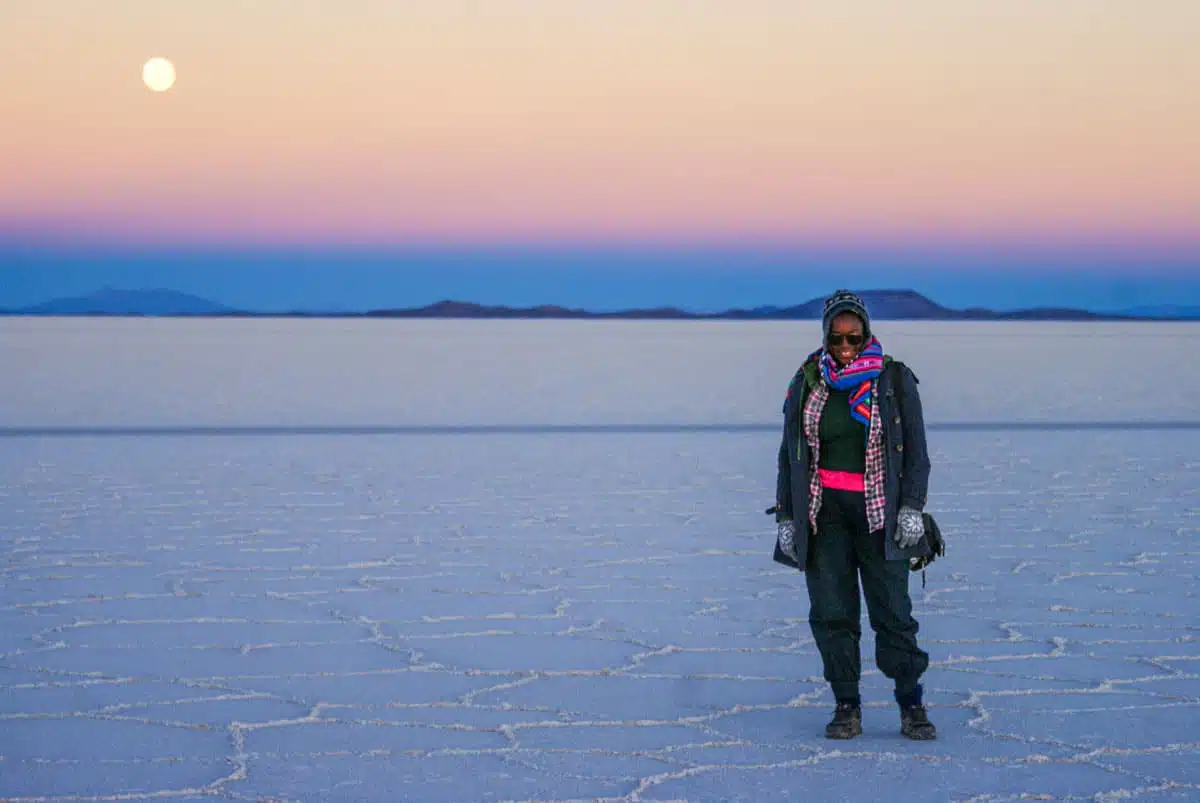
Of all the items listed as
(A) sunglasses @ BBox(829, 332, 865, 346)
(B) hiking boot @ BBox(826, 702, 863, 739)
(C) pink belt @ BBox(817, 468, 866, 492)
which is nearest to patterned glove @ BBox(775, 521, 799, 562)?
(C) pink belt @ BBox(817, 468, 866, 492)

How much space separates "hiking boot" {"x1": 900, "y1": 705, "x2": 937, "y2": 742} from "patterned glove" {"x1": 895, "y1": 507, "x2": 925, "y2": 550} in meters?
Result: 0.54

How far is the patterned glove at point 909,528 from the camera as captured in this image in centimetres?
495

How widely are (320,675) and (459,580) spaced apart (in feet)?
7.09

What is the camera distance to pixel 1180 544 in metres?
9.41

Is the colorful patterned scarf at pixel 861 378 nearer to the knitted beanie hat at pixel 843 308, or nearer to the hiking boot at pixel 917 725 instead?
the knitted beanie hat at pixel 843 308

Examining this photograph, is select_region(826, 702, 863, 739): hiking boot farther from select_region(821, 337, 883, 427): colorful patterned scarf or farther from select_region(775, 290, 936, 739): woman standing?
select_region(821, 337, 883, 427): colorful patterned scarf

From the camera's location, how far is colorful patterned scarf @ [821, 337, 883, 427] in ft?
16.3

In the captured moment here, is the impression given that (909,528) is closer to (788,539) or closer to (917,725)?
(788,539)

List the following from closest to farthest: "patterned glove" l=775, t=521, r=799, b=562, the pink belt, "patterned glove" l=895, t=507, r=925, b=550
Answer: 1. "patterned glove" l=895, t=507, r=925, b=550
2. the pink belt
3. "patterned glove" l=775, t=521, r=799, b=562

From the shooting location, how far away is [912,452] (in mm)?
5004

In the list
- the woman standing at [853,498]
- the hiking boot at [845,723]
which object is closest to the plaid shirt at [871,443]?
the woman standing at [853,498]

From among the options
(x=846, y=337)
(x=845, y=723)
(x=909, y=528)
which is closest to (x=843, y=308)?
(x=846, y=337)

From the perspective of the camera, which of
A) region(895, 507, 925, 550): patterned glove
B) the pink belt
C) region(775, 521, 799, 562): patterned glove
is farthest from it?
region(775, 521, 799, 562): patterned glove

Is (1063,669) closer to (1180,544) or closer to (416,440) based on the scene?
(1180,544)
